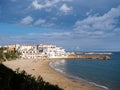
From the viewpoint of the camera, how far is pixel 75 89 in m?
27.9

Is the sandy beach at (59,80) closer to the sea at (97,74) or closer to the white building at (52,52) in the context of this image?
the sea at (97,74)

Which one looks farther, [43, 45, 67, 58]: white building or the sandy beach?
[43, 45, 67, 58]: white building

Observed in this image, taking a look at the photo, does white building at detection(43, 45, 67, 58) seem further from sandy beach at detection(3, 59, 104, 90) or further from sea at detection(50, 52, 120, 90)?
sandy beach at detection(3, 59, 104, 90)

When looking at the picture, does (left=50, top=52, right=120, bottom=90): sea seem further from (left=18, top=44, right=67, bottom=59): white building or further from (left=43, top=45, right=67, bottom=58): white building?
(left=43, top=45, right=67, bottom=58): white building

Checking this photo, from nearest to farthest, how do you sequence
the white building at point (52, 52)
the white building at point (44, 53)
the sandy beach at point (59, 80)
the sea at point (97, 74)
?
the sandy beach at point (59, 80) < the sea at point (97, 74) < the white building at point (44, 53) < the white building at point (52, 52)

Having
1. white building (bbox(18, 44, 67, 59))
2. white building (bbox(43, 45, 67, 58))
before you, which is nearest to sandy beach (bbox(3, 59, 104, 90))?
white building (bbox(18, 44, 67, 59))

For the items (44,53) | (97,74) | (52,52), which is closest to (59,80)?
(97,74)

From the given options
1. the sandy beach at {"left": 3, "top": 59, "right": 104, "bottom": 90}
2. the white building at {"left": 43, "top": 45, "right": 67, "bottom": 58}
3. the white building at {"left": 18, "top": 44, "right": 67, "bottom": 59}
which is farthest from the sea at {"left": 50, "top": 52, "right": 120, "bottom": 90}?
the white building at {"left": 43, "top": 45, "right": 67, "bottom": 58}

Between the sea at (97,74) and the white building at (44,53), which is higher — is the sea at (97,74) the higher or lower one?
the lower one

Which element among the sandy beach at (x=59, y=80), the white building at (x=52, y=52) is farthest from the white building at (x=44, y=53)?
the sandy beach at (x=59, y=80)

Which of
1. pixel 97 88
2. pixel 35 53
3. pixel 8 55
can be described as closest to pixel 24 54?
pixel 35 53

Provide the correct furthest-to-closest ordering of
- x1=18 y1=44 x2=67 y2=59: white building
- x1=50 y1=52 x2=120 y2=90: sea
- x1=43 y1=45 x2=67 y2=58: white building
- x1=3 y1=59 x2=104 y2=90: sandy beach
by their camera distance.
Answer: x1=43 y1=45 x2=67 y2=58: white building
x1=18 y1=44 x2=67 y2=59: white building
x1=50 y1=52 x2=120 y2=90: sea
x1=3 y1=59 x2=104 y2=90: sandy beach

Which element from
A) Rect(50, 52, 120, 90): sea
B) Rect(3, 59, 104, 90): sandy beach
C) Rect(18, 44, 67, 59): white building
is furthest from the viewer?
Rect(18, 44, 67, 59): white building

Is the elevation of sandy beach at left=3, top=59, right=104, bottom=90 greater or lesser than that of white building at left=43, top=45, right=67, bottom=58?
lesser
